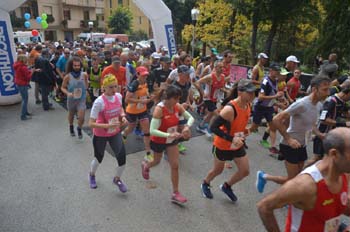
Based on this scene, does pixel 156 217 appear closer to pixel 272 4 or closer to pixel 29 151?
pixel 29 151

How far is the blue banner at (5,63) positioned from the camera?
27.7ft

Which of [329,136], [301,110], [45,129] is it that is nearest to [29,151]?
[45,129]

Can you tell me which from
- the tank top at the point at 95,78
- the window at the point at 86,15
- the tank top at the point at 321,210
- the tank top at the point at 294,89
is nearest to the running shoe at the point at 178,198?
the tank top at the point at 321,210

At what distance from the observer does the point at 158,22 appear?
11000mm

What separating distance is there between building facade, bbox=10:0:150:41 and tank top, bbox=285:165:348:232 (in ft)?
145

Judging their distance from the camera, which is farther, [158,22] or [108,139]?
[158,22]

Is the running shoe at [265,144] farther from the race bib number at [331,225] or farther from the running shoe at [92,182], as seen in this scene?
the race bib number at [331,225]

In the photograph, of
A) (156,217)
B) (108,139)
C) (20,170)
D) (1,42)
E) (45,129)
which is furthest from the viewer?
(1,42)

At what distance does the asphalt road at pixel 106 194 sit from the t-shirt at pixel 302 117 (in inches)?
44.4

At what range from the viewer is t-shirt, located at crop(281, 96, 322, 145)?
3518mm

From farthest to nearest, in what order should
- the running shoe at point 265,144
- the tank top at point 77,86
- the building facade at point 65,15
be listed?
the building facade at point 65,15 < the running shoe at point 265,144 < the tank top at point 77,86

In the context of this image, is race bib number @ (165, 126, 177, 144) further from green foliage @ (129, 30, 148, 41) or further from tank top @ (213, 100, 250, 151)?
green foliage @ (129, 30, 148, 41)

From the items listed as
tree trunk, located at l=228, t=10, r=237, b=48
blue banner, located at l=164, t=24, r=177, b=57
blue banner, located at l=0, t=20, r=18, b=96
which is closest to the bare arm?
blue banner, located at l=0, t=20, r=18, b=96

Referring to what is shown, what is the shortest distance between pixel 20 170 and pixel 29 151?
929mm
